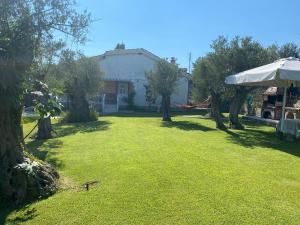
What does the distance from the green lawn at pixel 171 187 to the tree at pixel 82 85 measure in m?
10.2

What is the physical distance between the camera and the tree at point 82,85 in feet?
65.4

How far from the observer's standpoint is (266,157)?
8.41 m

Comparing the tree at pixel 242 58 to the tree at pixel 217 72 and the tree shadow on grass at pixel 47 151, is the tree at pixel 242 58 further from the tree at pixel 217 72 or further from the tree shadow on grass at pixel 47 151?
the tree shadow on grass at pixel 47 151

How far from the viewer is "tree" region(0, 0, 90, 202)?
5.30 metres

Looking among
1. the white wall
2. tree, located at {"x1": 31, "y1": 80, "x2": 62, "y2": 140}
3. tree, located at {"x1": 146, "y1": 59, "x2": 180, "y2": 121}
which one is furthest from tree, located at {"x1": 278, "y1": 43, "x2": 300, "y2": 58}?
tree, located at {"x1": 31, "y1": 80, "x2": 62, "y2": 140}

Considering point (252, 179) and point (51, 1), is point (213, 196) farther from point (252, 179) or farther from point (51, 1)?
point (51, 1)

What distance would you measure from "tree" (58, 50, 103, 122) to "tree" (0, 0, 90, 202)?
1333 centimetres

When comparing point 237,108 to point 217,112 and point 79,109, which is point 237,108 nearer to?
point 217,112

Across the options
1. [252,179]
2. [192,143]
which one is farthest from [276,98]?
[252,179]

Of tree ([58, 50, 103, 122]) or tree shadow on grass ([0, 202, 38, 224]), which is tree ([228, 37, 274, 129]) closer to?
tree ([58, 50, 103, 122])

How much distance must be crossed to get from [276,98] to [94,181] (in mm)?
17035

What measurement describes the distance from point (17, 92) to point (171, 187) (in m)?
2.99

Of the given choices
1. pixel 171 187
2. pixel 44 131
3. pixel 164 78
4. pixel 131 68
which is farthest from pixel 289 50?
pixel 171 187

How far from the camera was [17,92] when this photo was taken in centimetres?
561
